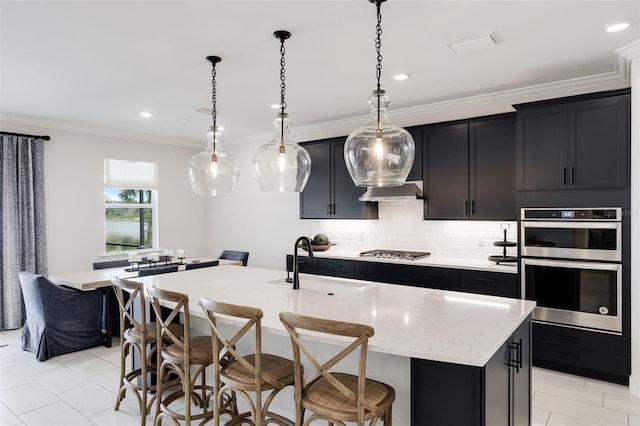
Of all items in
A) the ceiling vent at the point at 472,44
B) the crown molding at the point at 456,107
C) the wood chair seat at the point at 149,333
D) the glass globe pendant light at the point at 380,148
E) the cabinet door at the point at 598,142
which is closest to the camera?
the glass globe pendant light at the point at 380,148

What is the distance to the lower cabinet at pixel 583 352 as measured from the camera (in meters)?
3.39

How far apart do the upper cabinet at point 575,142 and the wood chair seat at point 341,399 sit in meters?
2.82

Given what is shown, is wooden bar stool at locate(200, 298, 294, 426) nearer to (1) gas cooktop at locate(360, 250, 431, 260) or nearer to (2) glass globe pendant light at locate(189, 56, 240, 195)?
(2) glass globe pendant light at locate(189, 56, 240, 195)

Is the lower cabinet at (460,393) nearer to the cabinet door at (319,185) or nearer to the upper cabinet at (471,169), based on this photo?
the upper cabinet at (471,169)

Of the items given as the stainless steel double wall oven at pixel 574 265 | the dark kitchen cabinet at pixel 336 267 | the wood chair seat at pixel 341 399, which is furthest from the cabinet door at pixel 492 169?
the wood chair seat at pixel 341 399

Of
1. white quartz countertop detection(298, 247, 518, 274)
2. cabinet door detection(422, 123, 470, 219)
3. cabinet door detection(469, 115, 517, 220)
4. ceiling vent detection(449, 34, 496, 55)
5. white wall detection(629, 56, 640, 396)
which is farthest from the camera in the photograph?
cabinet door detection(422, 123, 470, 219)

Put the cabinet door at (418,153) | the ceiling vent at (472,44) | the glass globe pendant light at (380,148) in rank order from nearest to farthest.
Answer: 1. the glass globe pendant light at (380,148)
2. the ceiling vent at (472,44)
3. the cabinet door at (418,153)

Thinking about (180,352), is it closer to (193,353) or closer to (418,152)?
(193,353)

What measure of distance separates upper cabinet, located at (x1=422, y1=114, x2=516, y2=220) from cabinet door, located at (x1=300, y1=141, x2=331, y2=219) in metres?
1.42

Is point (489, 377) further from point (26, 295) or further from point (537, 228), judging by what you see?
point (26, 295)

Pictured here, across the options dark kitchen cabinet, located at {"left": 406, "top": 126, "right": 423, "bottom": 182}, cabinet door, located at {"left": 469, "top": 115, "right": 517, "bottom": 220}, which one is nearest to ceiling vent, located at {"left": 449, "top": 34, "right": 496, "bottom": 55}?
cabinet door, located at {"left": 469, "top": 115, "right": 517, "bottom": 220}

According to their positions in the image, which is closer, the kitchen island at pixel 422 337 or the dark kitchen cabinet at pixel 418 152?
the kitchen island at pixel 422 337

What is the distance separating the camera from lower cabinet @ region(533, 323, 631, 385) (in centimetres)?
339

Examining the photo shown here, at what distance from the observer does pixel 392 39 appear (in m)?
2.94
